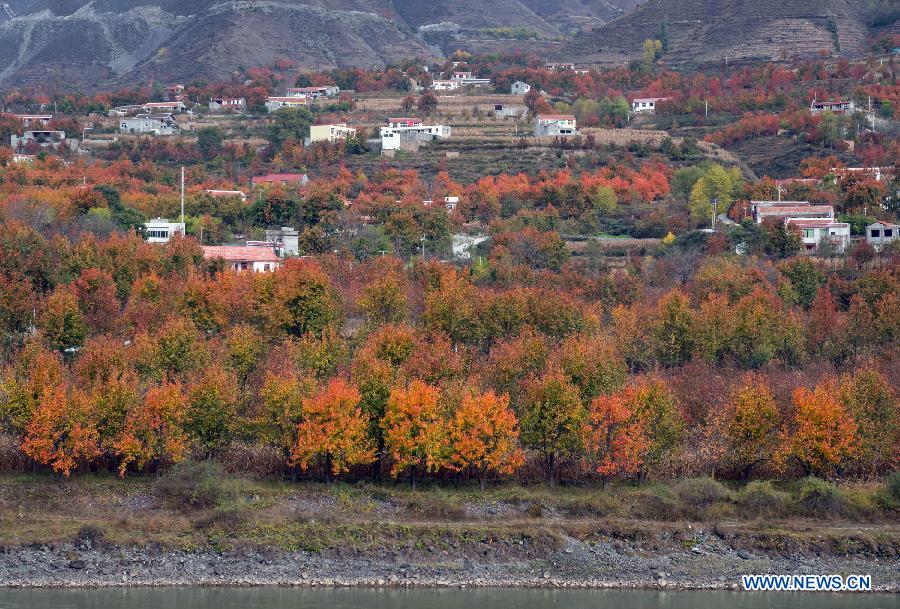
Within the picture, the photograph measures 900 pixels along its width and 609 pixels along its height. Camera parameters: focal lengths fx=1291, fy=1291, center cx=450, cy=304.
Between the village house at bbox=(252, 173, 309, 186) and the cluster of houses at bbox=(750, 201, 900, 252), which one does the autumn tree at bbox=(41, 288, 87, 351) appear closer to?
the cluster of houses at bbox=(750, 201, 900, 252)

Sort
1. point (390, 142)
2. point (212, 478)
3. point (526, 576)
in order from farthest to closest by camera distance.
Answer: point (390, 142)
point (212, 478)
point (526, 576)

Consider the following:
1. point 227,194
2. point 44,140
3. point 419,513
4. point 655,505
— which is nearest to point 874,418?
point 655,505

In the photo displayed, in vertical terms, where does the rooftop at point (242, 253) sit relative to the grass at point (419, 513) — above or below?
above

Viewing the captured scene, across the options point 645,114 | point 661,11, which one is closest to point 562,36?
point 661,11

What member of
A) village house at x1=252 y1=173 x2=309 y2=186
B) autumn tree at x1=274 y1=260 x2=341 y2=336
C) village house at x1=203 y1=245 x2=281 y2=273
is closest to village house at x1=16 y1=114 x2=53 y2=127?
village house at x1=252 y1=173 x2=309 y2=186

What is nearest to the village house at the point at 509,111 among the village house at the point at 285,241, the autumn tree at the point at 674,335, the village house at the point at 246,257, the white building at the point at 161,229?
the village house at the point at 285,241

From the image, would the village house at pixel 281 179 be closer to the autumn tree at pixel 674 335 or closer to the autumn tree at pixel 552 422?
the autumn tree at pixel 674 335

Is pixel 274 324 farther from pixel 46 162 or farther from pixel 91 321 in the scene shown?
pixel 46 162
